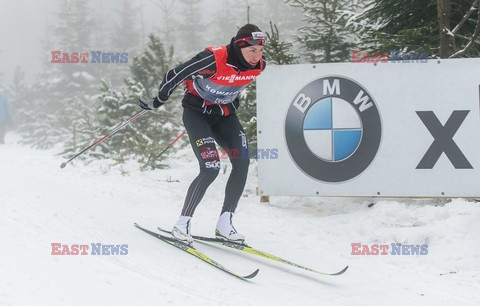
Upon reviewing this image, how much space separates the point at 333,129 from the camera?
5.95 meters

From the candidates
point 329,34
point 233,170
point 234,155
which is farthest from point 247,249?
point 329,34

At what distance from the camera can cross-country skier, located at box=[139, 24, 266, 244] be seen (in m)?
4.11

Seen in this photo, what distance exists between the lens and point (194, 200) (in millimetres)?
4270

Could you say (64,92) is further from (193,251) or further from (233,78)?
A: (193,251)

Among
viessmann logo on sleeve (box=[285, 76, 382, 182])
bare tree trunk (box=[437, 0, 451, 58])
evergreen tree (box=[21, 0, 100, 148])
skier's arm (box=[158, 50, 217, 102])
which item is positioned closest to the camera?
skier's arm (box=[158, 50, 217, 102])

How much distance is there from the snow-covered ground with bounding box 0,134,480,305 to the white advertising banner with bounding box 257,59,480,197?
0.36m

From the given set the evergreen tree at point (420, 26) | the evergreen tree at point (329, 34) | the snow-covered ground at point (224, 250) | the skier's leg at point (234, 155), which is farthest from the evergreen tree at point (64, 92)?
the skier's leg at point (234, 155)

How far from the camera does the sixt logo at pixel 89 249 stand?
140 inches

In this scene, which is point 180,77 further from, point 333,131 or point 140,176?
point 140,176

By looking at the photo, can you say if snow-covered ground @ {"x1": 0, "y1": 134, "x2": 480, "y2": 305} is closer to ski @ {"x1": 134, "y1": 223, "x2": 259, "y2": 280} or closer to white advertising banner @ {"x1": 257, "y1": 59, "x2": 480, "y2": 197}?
ski @ {"x1": 134, "y1": 223, "x2": 259, "y2": 280}

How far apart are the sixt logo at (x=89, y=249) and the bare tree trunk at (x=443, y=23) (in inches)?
192

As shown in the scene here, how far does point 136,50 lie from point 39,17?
4456 inches

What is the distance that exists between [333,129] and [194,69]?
8.14 feet

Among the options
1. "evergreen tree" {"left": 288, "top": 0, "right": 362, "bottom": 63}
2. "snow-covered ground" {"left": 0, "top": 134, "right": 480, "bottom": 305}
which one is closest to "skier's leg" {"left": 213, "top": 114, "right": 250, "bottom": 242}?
"snow-covered ground" {"left": 0, "top": 134, "right": 480, "bottom": 305}
